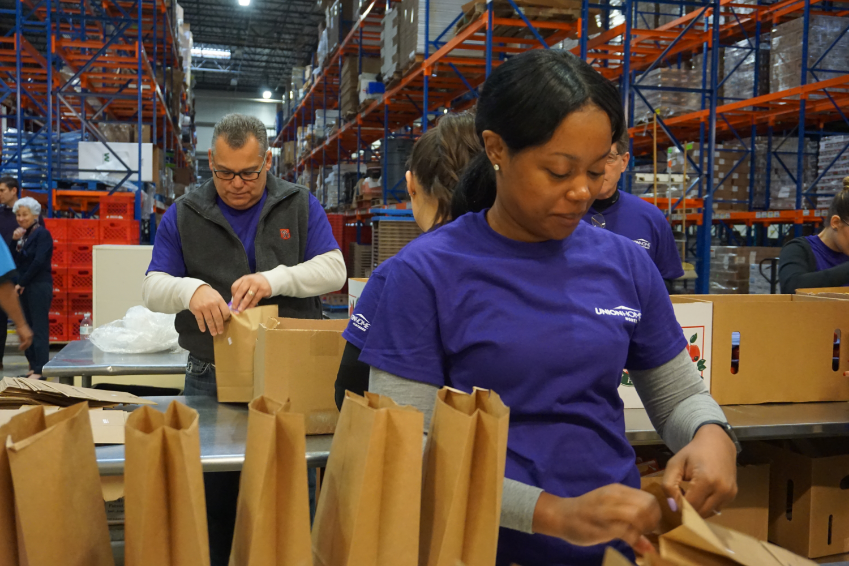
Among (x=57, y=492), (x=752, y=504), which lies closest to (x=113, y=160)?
(x=752, y=504)

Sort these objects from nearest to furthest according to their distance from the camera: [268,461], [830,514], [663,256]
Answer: [268,461] → [830,514] → [663,256]

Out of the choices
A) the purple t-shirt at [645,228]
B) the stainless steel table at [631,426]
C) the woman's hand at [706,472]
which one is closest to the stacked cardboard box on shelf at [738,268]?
the purple t-shirt at [645,228]

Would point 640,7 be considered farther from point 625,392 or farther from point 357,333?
point 357,333

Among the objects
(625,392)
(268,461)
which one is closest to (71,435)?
(268,461)

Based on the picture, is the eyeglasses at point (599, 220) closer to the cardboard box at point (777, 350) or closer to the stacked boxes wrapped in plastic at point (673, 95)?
the cardboard box at point (777, 350)

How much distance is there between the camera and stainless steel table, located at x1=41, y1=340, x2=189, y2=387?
314cm

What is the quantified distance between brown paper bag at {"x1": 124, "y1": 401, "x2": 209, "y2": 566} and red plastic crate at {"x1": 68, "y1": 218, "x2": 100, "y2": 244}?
8.32 m

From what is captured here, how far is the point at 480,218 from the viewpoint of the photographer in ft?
4.27

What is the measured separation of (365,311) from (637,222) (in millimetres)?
2129

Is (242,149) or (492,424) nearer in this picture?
(492,424)

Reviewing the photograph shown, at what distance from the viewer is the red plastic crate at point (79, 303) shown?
8.43m

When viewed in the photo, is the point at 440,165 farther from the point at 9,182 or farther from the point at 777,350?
the point at 9,182

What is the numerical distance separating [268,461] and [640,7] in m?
10.6

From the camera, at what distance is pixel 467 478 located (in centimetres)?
94
